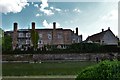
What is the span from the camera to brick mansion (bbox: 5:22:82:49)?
7300 cm

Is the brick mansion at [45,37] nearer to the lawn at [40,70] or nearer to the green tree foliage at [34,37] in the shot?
the green tree foliage at [34,37]

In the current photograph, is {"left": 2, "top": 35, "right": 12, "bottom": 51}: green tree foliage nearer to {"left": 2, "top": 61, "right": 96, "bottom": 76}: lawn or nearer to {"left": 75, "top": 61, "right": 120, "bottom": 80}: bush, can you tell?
{"left": 2, "top": 61, "right": 96, "bottom": 76}: lawn

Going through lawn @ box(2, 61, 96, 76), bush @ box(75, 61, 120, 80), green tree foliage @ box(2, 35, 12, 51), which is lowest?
lawn @ box(2, 61, 96, 76)

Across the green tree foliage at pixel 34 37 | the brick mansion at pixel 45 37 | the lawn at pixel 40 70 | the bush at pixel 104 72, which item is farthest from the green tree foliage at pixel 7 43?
the bush at pixel 104 72

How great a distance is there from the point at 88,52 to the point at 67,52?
3.70 m

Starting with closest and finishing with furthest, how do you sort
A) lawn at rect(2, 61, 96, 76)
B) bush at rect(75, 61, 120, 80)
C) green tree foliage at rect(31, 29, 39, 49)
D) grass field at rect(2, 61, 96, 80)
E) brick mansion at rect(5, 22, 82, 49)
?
1. bush at rect(75, 61, 120, 80)
2. grass field at rect(2, 61, 96, 80)
3. lawn at rect(2, 61, 96, 76)
4. green tree foliage at rect(31, 29, 39, 49)
5. brick mansion at rect(5, 22, 82, 49)

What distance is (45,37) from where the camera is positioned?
74875mm

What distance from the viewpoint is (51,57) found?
54.8m

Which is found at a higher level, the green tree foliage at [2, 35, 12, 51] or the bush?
the green tree foliage at [2, 35, 12, 51]

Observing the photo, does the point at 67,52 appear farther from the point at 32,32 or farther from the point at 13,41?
the point at 13,41

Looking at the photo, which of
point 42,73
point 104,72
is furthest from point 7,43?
point 104,72

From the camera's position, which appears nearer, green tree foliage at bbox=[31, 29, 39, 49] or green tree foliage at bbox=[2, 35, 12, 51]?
green tree foliage at bbox=[2, 35, 12, 51]

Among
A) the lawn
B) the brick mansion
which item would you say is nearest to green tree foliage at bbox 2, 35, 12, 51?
the brick mansion

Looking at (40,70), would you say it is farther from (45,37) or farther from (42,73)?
(45,37)
